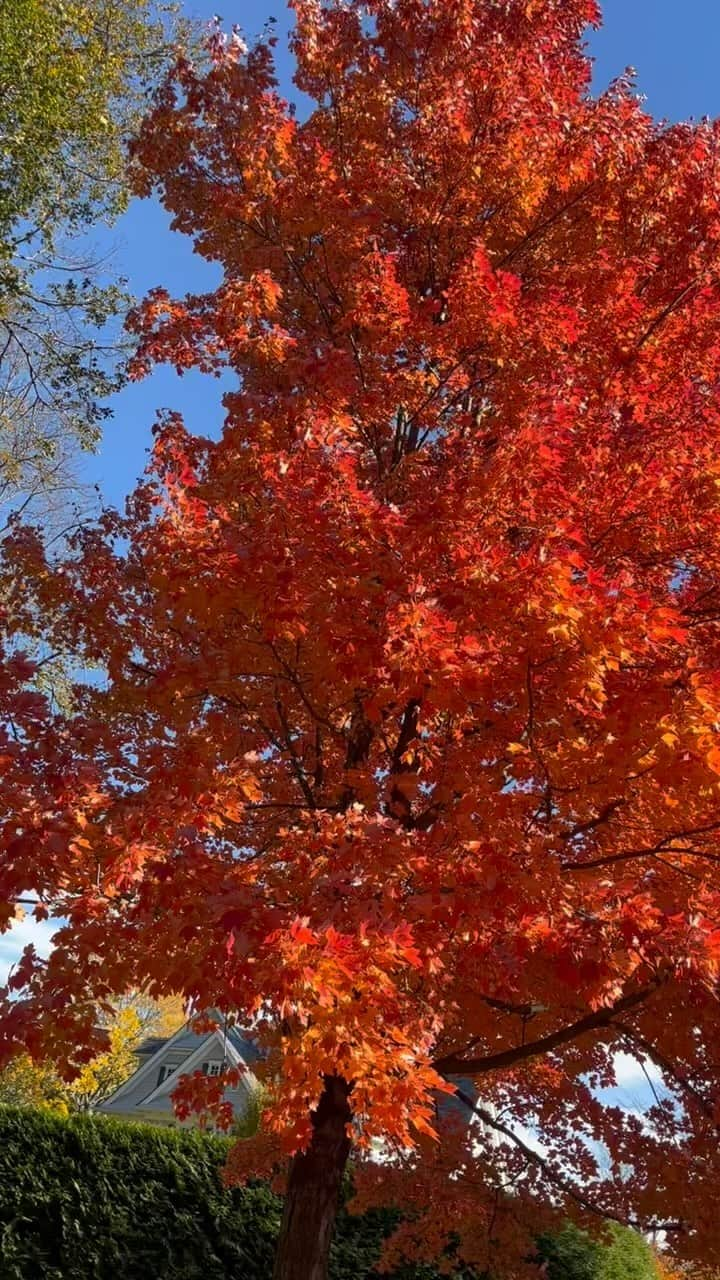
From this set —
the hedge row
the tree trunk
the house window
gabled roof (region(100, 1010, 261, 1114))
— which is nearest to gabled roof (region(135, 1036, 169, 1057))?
gabled roof (region(100, 1010, 261, 1114))

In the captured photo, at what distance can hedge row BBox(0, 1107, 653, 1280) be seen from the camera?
10117mm

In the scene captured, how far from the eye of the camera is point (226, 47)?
8945 millimetres

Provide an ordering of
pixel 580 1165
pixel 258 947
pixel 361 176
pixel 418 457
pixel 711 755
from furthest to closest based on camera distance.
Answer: pixel 580 1165, pixel 361 176, pixel 418 457, pixel 711 755, pixel 258 947

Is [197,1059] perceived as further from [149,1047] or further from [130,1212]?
[130,1212]

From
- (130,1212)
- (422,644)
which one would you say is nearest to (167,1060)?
(130,1212)

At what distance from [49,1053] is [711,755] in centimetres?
361

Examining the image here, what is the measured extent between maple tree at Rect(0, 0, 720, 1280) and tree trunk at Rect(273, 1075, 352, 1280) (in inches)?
1.3

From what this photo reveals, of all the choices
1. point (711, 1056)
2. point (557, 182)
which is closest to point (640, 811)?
point (711, 1056)

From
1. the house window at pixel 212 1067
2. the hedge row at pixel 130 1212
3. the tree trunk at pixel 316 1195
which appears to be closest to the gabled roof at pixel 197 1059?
the house window at pixel 212 1067

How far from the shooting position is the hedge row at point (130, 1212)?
1012 centimetres

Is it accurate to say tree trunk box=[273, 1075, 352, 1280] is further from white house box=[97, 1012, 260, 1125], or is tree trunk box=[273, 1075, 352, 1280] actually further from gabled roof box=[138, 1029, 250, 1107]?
white house box=[97, 1012, 260, 1125]

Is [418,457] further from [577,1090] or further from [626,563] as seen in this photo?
[577,1090]

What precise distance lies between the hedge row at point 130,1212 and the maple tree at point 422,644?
322 cm

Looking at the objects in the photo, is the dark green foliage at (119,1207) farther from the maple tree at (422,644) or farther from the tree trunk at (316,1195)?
the tree trunk at (316,1195)
